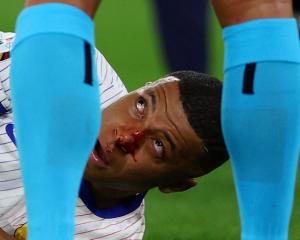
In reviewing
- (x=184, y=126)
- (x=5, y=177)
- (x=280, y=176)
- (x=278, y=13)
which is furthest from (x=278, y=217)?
(x=5, y=177)

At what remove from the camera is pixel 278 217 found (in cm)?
100

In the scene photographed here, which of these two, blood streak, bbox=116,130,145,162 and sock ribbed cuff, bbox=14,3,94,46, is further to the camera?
blood streak, bbox=116,130,145,162

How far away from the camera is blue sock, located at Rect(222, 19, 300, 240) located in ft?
3.14

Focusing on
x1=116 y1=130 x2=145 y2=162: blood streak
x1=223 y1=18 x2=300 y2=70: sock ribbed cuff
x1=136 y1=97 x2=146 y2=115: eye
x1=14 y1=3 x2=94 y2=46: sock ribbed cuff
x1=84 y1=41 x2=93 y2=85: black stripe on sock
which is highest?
x1=14 y1=3 x2=94 y2=46: sock ribbed cuff

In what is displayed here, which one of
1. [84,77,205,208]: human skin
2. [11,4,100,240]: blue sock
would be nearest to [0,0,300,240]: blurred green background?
[84,77,205,208]: human skin

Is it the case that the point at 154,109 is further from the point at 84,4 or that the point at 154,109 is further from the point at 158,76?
the point at 158,76

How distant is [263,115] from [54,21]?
244 mm

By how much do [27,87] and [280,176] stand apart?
294mm

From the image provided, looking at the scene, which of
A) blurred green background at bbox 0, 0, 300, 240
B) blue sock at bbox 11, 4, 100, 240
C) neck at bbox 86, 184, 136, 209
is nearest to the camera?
blue sock at bbox 11, 4, 100, 240

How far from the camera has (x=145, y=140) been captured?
1396 millimetres

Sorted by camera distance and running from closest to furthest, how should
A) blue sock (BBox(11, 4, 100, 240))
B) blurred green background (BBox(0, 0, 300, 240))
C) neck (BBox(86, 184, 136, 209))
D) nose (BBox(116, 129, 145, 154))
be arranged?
blue sock (BBox(11, 4, 100, 240))
nose (BBox(116, 129, 145, 154))
neck (BBox(86, 184, 136, 209))
blurred green background (BBox(0, 0, 300, 240))

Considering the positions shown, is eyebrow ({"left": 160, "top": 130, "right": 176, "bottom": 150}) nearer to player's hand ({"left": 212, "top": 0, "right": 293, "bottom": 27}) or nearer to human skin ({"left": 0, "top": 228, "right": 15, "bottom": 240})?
human skin ({"left": 0, "top": 228, "right": 15, "bottom": 240})

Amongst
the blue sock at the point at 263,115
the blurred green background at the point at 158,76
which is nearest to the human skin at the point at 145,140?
A: the blue sock at the point at 263,115

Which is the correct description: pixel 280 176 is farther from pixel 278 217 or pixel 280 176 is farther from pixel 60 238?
pixel 60 238
